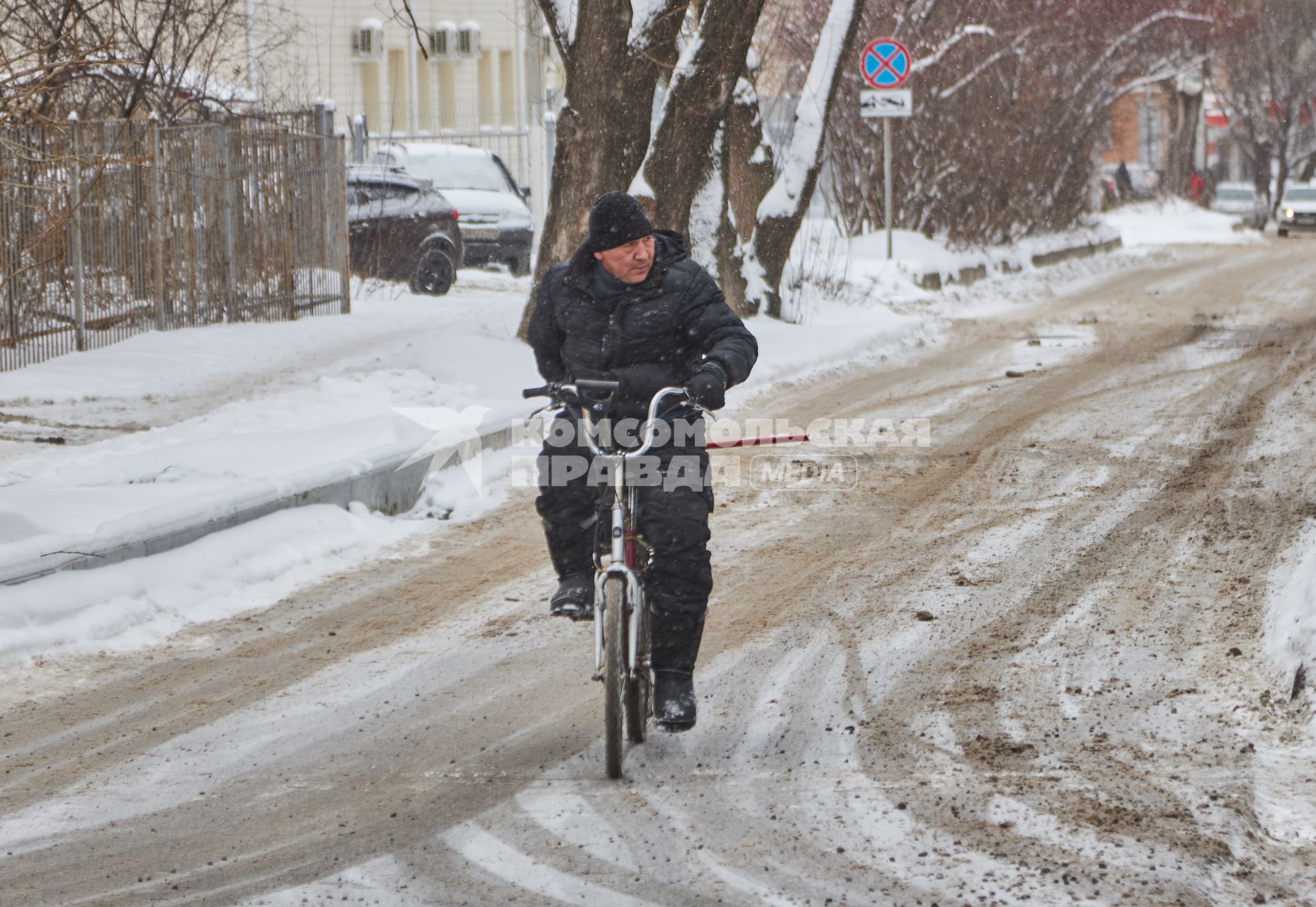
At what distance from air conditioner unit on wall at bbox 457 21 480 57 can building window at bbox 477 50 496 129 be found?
1590 millimetres

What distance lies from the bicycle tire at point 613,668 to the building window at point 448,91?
38358 millimetres

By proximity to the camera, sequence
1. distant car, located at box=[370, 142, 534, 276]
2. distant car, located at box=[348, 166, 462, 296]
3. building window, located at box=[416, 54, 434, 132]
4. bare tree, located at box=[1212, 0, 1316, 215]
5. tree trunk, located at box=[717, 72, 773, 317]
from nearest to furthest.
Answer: tree trunk, located at box=[717, 72, 773, 317] < distant car, located at box=[348, 166, 462, 296] < distant car, located at box=[370, 142, 534, 276] < building window, located at box=[416, 54, 434, 132] < bare tree, located at box=[1212, 0, 1316, 215]

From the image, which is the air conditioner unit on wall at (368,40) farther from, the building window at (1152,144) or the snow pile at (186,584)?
the building window at (1152,144)

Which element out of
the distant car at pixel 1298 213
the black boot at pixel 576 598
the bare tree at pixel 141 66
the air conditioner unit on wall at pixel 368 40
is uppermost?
the air conditioner unit on wall at pixel 368 40

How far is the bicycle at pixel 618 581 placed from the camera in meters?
4.77

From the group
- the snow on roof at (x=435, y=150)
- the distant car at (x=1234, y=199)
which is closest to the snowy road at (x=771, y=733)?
the snow on roof at (x=435, y=150)

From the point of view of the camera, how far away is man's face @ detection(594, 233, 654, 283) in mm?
5105

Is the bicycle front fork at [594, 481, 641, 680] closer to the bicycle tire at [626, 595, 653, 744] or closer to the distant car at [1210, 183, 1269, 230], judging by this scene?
the bicycle tire at [626, 595, 653, 744]

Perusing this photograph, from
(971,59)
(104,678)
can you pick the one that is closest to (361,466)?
(104,678)

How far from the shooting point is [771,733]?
5.26m

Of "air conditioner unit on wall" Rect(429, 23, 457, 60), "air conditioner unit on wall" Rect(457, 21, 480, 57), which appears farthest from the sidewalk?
"air conditioner unit on wall" Rect(457, 21, 480, 57)

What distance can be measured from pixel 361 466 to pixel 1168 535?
4.06 m

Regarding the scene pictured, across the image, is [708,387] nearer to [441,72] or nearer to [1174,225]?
[441,72]

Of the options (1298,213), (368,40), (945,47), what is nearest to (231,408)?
(945,47)
